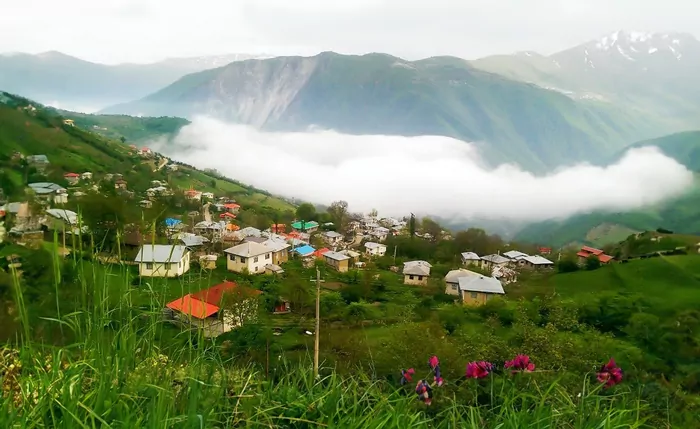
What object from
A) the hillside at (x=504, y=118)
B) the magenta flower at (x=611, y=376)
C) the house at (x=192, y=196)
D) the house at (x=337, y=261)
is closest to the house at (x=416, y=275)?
the house at (x=337, y=261)

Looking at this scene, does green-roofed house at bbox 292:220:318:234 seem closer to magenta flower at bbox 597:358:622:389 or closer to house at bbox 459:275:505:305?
house at bbox 459:275:505:305

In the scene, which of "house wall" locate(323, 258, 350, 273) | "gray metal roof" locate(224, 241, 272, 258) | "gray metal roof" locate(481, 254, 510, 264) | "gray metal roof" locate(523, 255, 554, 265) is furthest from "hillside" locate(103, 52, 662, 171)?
"gray metal roof" locate(224, 241, 272, 258)

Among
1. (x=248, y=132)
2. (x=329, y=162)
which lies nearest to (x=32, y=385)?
(x=329, y=162)

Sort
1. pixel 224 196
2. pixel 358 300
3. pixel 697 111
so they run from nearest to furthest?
pixel 358 300 → pixel 224 196 → pixel 697 111

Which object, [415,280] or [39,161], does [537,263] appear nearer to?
[415,280]

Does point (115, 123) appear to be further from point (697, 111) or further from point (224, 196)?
point (697, 111)
